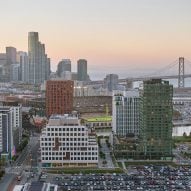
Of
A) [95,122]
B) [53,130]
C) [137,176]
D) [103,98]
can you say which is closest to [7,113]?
[53,130]

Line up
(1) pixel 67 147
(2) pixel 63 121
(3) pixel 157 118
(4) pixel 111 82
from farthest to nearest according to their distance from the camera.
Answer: (4) pixel 111 82 → (3) pixel 157 118 → (2) pixel 63 121 → (1) pixel 67 147

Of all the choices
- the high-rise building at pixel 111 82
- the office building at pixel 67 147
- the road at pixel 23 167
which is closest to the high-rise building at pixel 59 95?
the road at pixel 23 167

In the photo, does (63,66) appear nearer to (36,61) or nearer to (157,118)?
(36,61)

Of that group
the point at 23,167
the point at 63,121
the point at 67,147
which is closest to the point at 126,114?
the point at 63,121

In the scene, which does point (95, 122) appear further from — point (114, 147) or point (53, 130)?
point (53, 130)

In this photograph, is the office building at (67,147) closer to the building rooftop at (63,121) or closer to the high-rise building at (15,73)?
the building rooftop at (63,121)

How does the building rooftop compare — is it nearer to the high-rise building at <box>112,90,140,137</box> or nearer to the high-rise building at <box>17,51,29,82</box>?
the high-rise building at <box>112,90,140,137</box>
